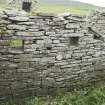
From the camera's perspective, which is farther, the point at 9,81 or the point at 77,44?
the point at 77,44

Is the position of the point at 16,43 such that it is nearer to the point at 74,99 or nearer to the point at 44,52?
the point at 44,52

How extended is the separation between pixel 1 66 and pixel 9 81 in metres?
0.48

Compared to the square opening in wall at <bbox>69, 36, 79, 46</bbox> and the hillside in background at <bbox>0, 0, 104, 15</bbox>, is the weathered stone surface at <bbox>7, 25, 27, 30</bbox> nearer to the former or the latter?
the square opening in wall at <bbox>69, 36, 79, 46</bbox>

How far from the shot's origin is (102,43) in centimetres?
962

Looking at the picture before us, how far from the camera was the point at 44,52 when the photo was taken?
27.6 feet

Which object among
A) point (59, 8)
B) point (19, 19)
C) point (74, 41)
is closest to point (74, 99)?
point (74, 41)

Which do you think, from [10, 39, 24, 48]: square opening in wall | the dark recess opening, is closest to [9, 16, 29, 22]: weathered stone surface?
[10, 39, 24, 48]: square opening in wall

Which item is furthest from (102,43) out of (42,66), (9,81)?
(9,81)

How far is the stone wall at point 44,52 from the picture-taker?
26.0ft

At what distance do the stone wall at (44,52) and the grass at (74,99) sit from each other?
240 mm

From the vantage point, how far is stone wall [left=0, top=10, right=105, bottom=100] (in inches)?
311

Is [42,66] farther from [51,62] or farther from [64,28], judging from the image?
[64,28]

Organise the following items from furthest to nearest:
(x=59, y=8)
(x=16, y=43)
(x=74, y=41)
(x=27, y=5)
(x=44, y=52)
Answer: (x=59, y=8) → (x=27, y=5) → (x=74, y=41) → (x=44, y=52) → (x=16, y=43)

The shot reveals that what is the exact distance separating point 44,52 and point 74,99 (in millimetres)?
1598
